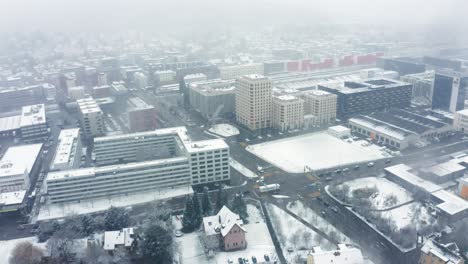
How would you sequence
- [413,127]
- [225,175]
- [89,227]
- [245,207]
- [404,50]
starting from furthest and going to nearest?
[404,50], [413,127], [225,175], [245,207], [89,227]

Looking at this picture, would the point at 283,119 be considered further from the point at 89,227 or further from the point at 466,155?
the point at 89,227

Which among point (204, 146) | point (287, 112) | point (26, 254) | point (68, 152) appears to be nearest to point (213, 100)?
point (287, 112)

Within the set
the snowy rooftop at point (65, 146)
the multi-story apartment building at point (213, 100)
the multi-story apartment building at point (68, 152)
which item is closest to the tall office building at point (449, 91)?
the multi-story apartment building at point (213, 100)

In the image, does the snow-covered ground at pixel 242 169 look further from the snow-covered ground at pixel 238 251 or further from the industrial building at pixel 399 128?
the industrial building at pixel 399 128

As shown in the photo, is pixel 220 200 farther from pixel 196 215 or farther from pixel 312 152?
pixel 312 152

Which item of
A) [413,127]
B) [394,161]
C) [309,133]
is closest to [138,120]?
[309,133]

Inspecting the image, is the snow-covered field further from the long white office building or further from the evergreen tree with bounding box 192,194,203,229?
the evergreen tree with bounding box 192,194,203,229

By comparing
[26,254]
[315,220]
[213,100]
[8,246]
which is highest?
[213,100]
